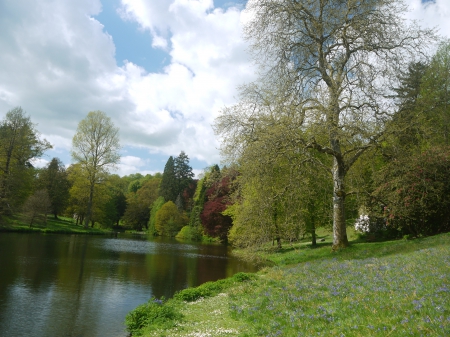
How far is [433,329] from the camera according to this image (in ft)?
16.1

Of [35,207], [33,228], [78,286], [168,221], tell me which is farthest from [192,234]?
[78,286]

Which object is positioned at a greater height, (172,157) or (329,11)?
(172,157)

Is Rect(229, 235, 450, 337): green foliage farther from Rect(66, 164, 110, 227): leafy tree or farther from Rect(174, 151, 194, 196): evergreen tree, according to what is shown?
Rect(174, 151, 194, 196): evergreen tree

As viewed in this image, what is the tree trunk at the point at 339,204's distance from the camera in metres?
17.7

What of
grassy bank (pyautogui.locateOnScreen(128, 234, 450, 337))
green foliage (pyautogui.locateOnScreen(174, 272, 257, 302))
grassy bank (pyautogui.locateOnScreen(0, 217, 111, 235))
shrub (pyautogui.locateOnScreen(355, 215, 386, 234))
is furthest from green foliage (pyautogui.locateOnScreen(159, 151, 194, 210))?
grassy bank (pyautogui.locateOnScreen(128, 234, 450, 337))

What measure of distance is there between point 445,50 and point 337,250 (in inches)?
784

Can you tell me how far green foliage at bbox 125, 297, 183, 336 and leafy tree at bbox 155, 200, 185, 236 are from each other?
5607 centimetres

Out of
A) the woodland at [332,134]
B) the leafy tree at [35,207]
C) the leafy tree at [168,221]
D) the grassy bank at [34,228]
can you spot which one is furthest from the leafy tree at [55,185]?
the woodland at [332,134]

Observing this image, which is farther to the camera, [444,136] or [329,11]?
[444,136]

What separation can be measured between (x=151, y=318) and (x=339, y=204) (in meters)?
12.1

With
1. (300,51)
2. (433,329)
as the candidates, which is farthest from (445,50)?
(433,329)

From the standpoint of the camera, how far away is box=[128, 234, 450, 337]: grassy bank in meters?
5.69

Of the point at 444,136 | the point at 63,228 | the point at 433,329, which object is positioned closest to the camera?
the point at 433,329

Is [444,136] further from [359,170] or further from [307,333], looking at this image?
[307,333]
